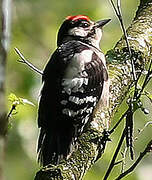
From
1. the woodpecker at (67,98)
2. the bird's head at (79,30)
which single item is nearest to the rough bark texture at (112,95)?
the woodpecker at (67,98)

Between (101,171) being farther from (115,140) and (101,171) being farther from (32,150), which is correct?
(32,150)

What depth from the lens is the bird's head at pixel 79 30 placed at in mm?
4066

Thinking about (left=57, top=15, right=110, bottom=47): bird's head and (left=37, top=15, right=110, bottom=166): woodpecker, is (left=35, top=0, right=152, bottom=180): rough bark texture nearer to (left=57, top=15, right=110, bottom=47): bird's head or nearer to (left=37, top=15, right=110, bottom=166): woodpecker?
(left=37, top=15, right=110, bottom=166): woodpecker

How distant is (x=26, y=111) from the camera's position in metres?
4.41

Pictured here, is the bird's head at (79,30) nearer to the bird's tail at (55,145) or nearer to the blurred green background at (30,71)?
the blurred green background at (30,71)

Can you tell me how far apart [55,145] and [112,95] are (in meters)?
0.44

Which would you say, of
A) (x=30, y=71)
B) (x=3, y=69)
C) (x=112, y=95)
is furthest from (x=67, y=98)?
(x=3, y=69)

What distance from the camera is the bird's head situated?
4.07 m

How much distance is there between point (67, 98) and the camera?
311 cm

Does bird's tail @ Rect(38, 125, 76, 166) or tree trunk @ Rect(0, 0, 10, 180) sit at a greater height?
tree trunk @ Rect(0, 0, 10, 180)

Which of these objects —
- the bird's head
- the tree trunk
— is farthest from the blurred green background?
the tree trunk

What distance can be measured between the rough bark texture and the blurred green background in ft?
3.80

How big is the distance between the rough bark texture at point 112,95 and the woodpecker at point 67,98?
4.3 inches

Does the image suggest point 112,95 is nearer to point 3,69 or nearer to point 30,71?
point 30,71
